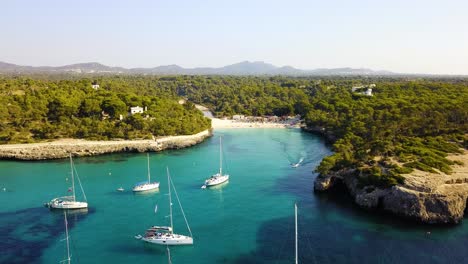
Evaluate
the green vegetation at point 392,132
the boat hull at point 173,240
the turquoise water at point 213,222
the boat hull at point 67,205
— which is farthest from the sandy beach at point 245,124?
the boat hull at point 173,240

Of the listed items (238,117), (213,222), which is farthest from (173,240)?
(238,117)

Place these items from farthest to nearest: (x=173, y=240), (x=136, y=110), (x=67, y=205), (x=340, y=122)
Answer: (x=136, y=110)
(x=340, y=122)
(x=67, y=205)
(x=173, y=240)

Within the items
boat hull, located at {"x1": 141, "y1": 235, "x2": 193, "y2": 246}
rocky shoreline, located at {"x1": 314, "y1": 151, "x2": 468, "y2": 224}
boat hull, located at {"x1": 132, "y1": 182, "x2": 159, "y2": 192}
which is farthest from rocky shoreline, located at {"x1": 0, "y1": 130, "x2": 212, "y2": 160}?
rocky shoreline, located at {"x1": 314, "y1": 151, "x2": 468, "y2": 224}

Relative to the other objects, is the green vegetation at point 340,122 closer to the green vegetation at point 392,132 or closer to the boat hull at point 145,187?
the green vegetation at point 392,132

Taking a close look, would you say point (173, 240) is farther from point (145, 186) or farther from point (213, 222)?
point (145, 186)

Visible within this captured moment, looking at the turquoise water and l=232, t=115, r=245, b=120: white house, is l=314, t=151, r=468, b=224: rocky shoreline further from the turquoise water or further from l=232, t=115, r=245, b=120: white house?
l=232, t=115, r=245, b=120: white house
